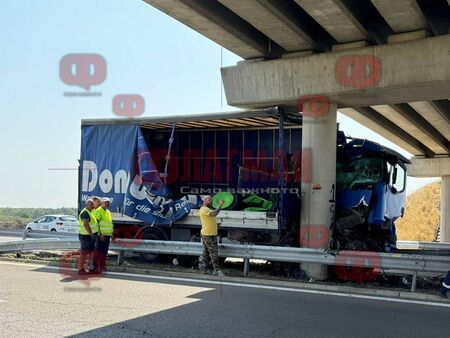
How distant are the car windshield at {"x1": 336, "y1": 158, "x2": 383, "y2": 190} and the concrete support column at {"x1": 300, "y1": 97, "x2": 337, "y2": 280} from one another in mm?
591

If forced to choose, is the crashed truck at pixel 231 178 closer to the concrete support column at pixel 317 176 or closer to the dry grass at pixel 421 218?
the concrete support column at pixel 317 176

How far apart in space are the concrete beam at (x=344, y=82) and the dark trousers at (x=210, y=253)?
3.50 meters

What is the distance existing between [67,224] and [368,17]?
20.8 meters

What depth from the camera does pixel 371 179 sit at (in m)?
11.5

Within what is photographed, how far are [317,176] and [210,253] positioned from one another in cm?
283

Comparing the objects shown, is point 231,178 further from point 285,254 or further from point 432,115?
point 432,115

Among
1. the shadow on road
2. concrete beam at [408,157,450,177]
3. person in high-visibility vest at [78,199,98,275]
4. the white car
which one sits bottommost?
the shadow on road

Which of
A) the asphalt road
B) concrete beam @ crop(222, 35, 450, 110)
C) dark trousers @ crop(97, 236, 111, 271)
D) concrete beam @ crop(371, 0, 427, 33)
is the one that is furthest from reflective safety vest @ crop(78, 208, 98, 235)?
concrete beam @ crop(371, 0, 427, 33)

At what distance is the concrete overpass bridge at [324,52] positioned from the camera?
9930 mm

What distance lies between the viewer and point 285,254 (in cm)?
1016

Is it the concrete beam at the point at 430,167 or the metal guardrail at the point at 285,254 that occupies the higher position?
the concrete beam at the point at 430,167

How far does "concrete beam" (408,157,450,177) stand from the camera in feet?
Result: 97.7

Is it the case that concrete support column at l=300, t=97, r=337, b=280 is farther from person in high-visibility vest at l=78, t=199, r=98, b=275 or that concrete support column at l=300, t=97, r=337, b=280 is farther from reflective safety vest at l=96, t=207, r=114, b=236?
person in high-visibility vest at l=78, t=199, r=98, b=275

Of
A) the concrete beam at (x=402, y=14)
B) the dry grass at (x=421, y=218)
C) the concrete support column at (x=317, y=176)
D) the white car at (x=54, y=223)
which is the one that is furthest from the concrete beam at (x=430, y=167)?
the concrete beam at (x=402, y=14)
